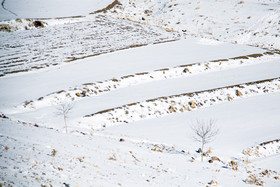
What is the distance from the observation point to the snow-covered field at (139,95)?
17.8m

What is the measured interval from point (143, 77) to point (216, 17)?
134 feet

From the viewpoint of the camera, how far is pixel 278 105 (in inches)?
1378

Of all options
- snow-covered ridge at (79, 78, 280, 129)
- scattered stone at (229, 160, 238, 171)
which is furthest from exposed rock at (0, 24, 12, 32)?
scattered stone at (229, 160, 238, 171)

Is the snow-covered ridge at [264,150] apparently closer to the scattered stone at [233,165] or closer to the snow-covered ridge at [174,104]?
the scattered stone at [233,165]

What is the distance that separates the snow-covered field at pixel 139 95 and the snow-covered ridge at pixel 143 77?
178 millimetres

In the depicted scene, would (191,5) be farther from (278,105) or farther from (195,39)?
(278,105)

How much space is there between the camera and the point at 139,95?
35.9 metres

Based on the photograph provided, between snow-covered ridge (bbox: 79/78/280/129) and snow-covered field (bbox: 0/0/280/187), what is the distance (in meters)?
0.16

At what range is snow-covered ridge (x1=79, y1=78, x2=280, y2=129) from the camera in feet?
100

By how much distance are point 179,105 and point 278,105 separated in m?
14.2

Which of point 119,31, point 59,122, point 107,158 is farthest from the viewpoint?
point 119,31

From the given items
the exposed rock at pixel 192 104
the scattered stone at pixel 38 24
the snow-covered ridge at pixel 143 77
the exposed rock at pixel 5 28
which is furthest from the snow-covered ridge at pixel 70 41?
the exposed rock at pixel 192 104

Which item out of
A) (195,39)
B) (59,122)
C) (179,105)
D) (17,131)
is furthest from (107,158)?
(195,39)

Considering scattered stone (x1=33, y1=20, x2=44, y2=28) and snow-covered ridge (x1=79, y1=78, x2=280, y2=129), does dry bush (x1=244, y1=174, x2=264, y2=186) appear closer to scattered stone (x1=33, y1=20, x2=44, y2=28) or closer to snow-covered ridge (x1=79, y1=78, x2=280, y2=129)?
snow-covered ridge (x1=79, y1=78, x2=280, y2=129)
